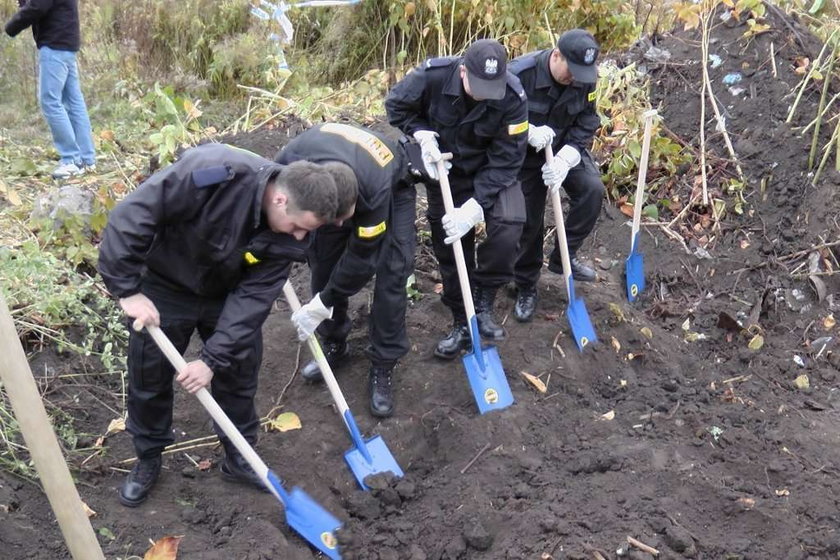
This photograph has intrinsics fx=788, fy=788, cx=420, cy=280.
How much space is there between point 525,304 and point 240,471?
218cm

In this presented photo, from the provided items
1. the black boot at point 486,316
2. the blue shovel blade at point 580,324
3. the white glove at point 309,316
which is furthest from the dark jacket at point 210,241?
the blue shovel blade at point 580,324

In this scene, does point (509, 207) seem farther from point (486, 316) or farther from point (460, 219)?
point (486, 316)

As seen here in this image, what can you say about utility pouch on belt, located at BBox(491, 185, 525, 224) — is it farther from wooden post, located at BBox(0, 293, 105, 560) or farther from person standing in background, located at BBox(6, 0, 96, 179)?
person standing in background, located at BBox(6, 0, 96, 179)

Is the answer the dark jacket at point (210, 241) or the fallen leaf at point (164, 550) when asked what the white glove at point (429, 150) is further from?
the fallen leaf at point (164, 550)

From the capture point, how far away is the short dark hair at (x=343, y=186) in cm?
302

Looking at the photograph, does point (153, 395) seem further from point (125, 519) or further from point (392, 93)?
point (392, 93)

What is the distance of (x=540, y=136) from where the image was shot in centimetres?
448

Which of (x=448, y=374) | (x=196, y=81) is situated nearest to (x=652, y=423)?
(x=448, y=374)

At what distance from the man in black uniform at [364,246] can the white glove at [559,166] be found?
0.94 m

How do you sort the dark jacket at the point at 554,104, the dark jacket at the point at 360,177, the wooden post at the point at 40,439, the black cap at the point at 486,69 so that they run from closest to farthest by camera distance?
the wooden post at the point at 40,439, the dark jacket at the point at 360,177, the black cap at the point at 486,69, the dark jacket at the point at 554,104

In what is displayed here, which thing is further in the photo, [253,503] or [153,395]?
[253,503]

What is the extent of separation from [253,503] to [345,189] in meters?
1.50

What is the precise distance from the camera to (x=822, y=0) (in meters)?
7.09

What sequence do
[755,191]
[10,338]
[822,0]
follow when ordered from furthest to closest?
[822,0], [755,191], [10,338]
